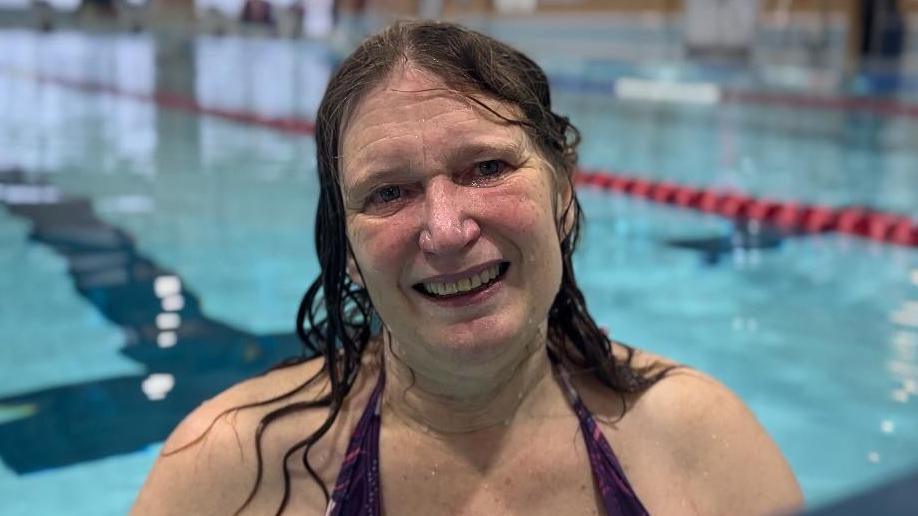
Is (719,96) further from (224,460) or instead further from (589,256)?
(224,460)

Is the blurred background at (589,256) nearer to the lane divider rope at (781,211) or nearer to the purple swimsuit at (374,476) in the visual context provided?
the lane divider rope at (781,211)

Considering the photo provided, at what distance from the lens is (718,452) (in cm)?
155

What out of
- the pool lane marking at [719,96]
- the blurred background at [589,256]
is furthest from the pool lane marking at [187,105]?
the pool lane marking at [719,96]

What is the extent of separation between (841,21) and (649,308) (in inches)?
473

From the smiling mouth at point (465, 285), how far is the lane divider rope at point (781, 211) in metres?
3.85

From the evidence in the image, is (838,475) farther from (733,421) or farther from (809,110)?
(809,110)

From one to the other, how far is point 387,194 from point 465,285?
0.17m

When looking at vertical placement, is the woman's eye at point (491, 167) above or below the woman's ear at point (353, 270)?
above

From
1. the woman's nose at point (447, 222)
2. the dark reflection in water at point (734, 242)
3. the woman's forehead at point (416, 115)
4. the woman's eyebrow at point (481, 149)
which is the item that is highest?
the woman's forehead at point (416, 115)

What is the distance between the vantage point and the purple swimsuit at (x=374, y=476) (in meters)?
1.47

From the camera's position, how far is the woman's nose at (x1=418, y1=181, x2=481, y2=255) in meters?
1.32

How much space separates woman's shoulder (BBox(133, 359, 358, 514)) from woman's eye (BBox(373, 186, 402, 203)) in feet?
1.11

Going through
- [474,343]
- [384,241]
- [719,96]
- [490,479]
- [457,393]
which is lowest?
[719,96]

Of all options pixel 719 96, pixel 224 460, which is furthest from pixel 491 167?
pixel 719 96
